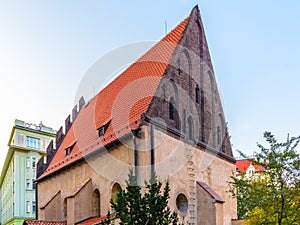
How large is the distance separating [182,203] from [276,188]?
4.83 meters

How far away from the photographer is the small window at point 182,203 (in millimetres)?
18844

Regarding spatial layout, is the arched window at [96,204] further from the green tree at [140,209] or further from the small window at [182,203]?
the green tree at [140,209]

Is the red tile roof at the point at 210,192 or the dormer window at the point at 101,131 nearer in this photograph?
the red tile roof at the point at 210,192

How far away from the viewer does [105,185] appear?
1966 centimetres

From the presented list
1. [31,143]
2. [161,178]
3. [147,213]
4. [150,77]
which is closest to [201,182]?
[161,178]

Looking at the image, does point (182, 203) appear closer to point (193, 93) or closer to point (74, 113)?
point (193, 93)

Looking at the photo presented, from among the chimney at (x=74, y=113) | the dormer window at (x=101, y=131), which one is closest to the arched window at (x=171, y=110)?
the dormer window at (x=101, y=131)

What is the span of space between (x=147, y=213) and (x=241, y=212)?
25208 millimetres

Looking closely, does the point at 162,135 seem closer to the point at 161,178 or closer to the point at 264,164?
the point at 161,178

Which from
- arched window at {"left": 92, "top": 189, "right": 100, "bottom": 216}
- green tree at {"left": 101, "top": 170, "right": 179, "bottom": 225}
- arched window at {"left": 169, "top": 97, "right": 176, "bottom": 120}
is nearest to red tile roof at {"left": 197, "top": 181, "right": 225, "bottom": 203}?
arched window at {"left": 169, "top": 97, "right": 176, "bottom": 120}

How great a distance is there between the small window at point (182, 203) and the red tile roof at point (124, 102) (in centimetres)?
403

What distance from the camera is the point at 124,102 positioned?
68.8 feet

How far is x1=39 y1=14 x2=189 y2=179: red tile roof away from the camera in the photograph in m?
18.8

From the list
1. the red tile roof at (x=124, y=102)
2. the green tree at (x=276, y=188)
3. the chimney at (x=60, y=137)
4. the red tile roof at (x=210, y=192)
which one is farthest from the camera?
the chimney at (x=60, y=137)
